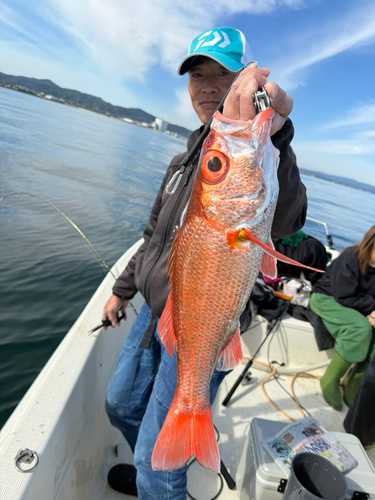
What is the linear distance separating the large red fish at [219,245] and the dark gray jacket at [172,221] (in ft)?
0.72

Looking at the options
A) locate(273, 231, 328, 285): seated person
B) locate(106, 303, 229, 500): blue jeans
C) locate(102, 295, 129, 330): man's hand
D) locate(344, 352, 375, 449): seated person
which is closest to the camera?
locate(106, 303, 229, 500): blue jeans

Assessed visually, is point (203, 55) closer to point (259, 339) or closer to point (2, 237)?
point (259, 339)

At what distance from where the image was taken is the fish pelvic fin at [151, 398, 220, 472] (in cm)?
118

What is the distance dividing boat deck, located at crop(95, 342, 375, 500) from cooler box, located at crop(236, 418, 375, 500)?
16.7 inches

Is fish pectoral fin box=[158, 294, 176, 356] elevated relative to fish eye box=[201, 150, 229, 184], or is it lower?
lower

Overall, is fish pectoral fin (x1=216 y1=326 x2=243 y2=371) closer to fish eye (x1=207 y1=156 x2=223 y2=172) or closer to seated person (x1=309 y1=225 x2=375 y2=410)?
fish eye (x1=207 y1=156 x2=223 y2=172)

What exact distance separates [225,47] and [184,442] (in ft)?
6.86

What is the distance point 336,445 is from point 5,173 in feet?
44.0

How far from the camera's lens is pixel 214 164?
3.41 ft

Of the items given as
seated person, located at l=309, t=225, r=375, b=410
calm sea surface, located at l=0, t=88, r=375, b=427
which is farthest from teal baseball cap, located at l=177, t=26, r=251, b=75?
calm sea surface, located at l=0, t=88, r=375, b=427

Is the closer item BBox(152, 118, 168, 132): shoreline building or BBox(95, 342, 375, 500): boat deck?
BBox(95, 342, 375, 500): boat deck

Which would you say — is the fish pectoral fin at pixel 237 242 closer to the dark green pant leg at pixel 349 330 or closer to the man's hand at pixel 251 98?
the man's hand at pixel 251 98

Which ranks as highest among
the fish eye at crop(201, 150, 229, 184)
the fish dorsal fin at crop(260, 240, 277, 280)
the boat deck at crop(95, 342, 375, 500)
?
the fish eye at crop(201, 150, 229, 184)

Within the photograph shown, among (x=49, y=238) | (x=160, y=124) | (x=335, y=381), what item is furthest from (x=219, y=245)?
(x=160, y=124)
